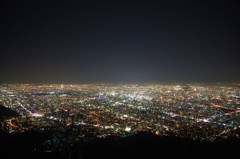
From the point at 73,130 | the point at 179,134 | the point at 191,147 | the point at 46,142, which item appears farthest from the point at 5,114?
the point at 191,147

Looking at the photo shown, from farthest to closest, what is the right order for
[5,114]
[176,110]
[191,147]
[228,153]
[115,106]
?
[115,106] < [176,110] < [5,114] < [191,147] < [228,153]

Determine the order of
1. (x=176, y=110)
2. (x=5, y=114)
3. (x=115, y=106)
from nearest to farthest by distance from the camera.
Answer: (x=5, y=114) < (x=176, y=110) < (x=115, y=106)

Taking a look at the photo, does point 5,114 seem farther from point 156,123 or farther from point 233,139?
point 233,139

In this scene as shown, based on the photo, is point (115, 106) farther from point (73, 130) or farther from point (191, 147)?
point (191, 147)

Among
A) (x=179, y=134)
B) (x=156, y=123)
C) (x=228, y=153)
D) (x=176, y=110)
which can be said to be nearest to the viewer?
(x=228, y=153)

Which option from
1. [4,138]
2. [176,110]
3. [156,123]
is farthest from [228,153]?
[176,110]

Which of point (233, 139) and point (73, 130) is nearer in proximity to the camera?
point (233, 139)
